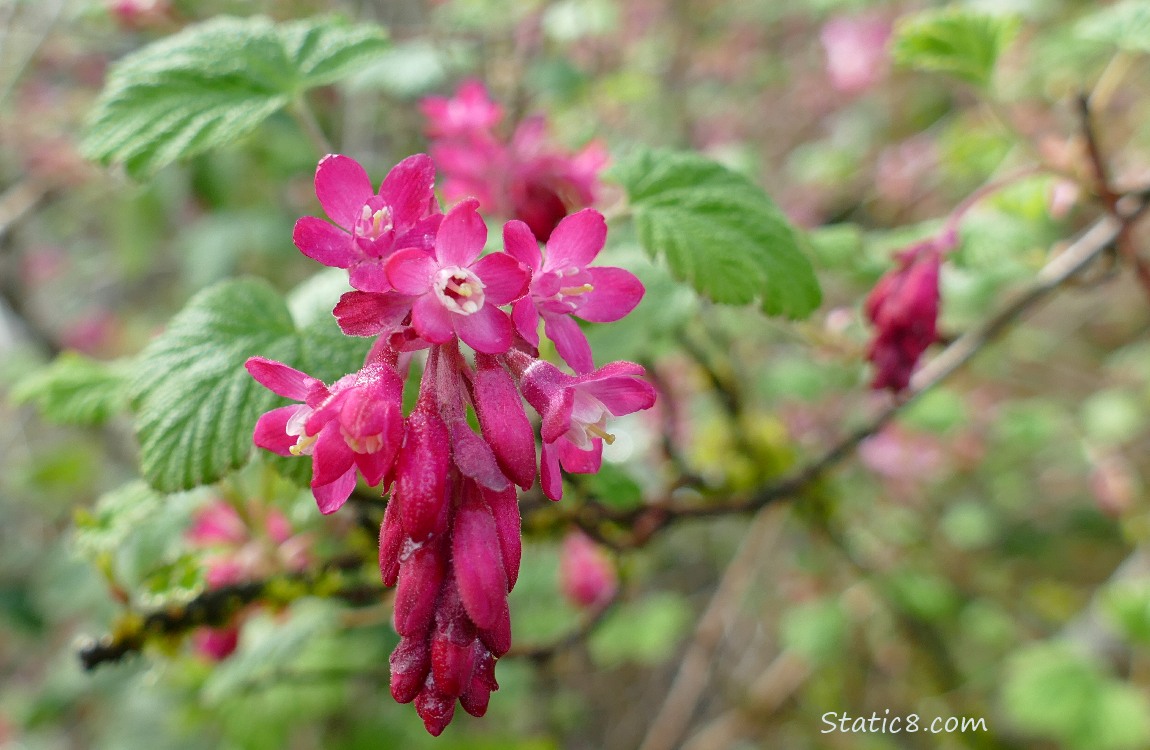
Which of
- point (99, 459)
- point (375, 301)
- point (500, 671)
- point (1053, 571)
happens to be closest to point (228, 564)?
point (375, 301)

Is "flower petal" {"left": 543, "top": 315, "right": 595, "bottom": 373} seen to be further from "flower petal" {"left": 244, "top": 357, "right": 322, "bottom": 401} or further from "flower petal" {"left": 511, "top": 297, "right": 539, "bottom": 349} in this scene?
"flower petal" {"left": 244, "top": 357, "right": 322, "bottom": 401}

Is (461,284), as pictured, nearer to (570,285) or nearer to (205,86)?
(570,285)

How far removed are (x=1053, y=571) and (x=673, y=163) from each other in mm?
4013

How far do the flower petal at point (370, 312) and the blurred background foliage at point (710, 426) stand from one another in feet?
1.45

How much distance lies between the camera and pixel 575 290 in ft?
2.05

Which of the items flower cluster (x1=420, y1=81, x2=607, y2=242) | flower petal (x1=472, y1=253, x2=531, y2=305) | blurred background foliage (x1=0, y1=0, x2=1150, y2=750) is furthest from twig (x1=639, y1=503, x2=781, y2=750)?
flower petal (x1=472, y1=253, x2=531, y2=305)

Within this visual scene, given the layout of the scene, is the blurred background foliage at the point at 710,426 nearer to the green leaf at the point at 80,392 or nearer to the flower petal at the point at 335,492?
the green leaf at the point at 80,392

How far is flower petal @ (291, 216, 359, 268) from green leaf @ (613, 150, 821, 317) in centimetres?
35

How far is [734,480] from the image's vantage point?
1.55 m

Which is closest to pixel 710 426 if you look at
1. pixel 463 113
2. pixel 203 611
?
pixel 463 113

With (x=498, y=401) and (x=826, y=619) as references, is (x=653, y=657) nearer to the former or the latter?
(x=826, y=619)

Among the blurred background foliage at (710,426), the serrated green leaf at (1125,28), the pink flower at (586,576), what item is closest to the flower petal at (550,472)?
the blurred background foliage at (710,426)

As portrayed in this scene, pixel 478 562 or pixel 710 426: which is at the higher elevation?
pixel 478 562

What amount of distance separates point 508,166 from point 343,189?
57cm
